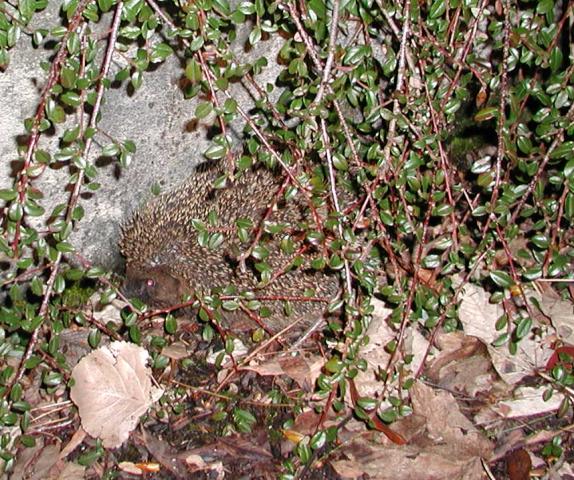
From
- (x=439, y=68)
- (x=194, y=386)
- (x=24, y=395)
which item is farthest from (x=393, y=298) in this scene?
(x=24, y=395)

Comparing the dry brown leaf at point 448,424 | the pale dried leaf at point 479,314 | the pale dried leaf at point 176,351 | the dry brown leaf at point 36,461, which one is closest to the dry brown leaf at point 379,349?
the dry brown leaf at point 448,424

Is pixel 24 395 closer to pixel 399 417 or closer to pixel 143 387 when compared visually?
pixel 143 387

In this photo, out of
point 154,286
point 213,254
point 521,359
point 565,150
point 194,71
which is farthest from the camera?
point 154,286

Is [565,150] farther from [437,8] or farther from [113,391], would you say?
[113,391]

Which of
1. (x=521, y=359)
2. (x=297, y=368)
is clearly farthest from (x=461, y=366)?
(x=297, y=368)

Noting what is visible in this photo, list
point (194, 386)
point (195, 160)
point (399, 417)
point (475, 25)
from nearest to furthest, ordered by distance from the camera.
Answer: point (475, 25) < point (399, 417) < point (194, 386) < point (195, 160)

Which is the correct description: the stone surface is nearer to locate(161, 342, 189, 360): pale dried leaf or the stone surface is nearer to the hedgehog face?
the hedgehog face

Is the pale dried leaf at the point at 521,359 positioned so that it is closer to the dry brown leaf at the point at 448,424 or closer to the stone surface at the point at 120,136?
the dry brown leaf at the point at 448,424
